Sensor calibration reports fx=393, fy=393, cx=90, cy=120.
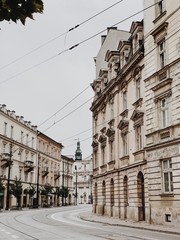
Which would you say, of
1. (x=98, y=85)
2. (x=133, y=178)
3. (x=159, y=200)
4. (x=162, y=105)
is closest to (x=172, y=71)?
(x=162, y=105)

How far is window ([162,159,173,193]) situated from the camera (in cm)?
2191

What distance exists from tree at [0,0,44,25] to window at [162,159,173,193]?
1854 cm

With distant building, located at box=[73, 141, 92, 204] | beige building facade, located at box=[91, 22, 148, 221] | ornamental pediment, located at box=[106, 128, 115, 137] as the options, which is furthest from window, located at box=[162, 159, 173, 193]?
distant building, located at box=[73, 141, 92, 204]

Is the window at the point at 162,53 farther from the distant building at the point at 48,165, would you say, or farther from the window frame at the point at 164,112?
the distant building at the point at 48,165

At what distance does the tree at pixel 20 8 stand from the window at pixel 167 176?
60.8 ft

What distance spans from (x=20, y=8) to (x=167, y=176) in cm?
1913

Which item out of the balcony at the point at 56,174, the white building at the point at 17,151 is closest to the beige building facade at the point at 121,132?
the white building at the point at 17,151

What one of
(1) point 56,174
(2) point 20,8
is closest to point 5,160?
(1) point 56,174

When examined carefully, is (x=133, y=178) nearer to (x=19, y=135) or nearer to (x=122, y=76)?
(x=122, y=76)

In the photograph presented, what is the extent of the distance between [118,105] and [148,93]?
828cm

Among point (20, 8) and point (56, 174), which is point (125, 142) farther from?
point (56, 174)

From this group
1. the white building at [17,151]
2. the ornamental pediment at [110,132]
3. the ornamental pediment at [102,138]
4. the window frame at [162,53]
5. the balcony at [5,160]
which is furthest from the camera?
the white building at [17,151]

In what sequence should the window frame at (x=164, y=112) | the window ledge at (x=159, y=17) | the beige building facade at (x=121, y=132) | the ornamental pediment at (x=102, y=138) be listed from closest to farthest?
1. the window frame at (x=164, y=112)
2. the window ledge at (x=159, y=17)
3. the beige building facade at (x=121, y=132)
4. the ornamental pediment at (x=102, y=138)

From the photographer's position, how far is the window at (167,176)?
71.9 feet
